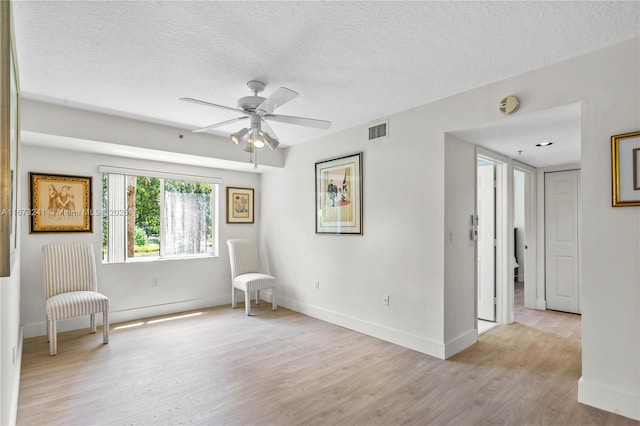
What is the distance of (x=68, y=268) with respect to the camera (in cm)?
373

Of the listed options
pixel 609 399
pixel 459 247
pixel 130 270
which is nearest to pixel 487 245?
pixel 459 247

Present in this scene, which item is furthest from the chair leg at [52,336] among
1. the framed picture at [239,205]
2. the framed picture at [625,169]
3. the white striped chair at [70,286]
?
the framed picture at [625,169]

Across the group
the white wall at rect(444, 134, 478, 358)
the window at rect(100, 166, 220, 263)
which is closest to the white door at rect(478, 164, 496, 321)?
the white wall at rect(444, 134, 478, 358)

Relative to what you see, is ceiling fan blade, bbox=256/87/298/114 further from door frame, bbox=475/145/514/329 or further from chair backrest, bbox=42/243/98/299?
door frame, bbox=475/145/514/329

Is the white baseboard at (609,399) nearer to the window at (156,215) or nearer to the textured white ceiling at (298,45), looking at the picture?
the textured white ceiling at (298,45)

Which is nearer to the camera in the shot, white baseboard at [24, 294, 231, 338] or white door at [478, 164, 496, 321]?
white baseboard at [24, 294, 231, 338]

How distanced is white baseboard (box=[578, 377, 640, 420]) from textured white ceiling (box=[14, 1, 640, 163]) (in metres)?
2.28

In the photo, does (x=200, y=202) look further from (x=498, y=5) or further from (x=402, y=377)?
(x=498, y=5)

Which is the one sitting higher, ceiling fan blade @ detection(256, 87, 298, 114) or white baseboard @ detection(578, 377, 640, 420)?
ceiling fan blade @ detection(256, 87, 298, 114)

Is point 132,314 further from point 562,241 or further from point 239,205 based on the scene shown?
point 562,241

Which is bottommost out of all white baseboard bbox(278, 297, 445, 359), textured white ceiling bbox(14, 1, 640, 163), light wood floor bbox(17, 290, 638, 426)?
light wood floor bbox(17, 290, 638, 426)

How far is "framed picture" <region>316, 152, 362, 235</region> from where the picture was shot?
159 inches

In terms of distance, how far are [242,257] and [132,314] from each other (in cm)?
158

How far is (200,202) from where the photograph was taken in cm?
521
